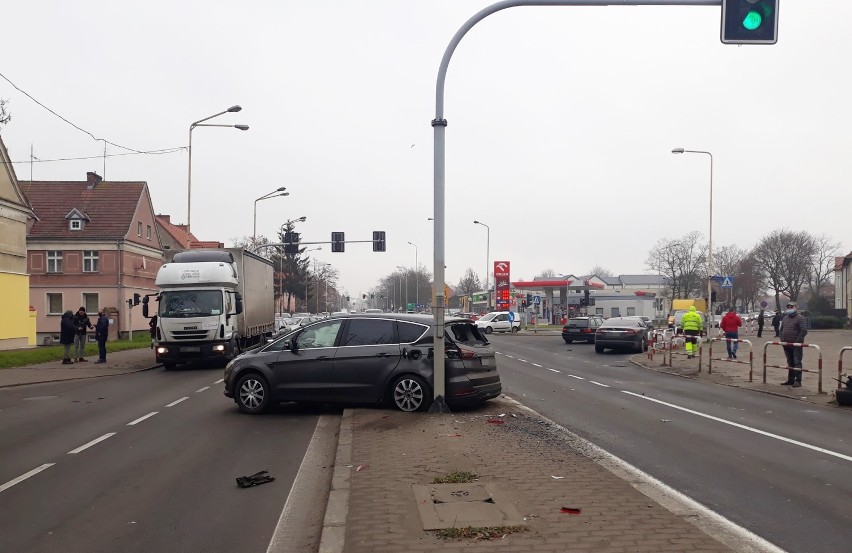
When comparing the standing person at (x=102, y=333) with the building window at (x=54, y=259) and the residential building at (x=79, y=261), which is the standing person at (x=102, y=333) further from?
the building window at (x=54, y=259)

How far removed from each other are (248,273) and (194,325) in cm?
447

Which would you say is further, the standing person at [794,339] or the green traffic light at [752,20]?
the standing person at [794,339]

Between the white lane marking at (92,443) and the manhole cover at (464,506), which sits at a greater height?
the manhole cover at (464,506)

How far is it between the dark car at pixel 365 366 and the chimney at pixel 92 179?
46903 mm

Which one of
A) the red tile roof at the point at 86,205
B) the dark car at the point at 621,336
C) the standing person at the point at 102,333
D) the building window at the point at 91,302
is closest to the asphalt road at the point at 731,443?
the dark car at the point at 621,336

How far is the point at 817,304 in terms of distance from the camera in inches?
2660

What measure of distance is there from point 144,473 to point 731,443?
22.8ft

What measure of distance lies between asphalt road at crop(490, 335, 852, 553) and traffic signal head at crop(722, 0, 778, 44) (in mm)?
4905

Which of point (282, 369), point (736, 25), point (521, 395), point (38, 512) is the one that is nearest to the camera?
point (38, 512)

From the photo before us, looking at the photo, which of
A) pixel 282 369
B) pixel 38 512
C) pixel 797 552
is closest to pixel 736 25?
pixel 797 552

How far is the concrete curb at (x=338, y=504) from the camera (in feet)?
16.7

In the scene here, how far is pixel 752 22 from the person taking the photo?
922cm

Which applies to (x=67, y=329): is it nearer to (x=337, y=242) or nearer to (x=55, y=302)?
(x=337, y=242)

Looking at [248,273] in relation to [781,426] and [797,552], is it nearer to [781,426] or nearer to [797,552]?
[781,426]
